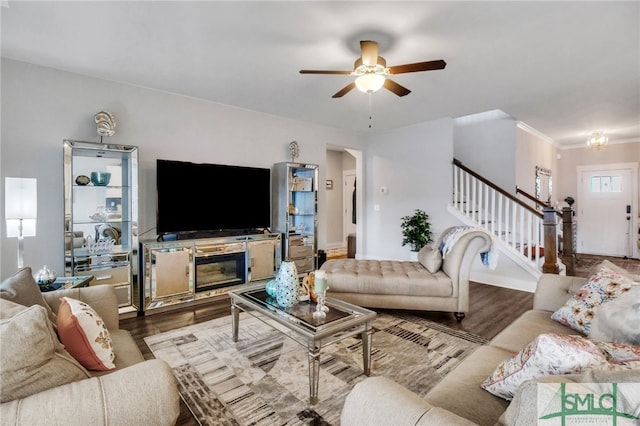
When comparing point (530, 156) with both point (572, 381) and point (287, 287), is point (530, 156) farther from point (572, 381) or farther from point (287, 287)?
point (572, 381)

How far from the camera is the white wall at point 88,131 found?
9.73 feet

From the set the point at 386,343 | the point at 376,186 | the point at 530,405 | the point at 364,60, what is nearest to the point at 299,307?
the point at 386,343

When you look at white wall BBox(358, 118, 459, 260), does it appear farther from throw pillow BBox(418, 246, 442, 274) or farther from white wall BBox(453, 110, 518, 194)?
throw pillow BBox(418, 246, 442, 274)

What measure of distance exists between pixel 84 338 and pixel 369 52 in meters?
2.57

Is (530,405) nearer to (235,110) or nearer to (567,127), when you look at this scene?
(235,110)

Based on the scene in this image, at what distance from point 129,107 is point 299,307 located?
10.1ft

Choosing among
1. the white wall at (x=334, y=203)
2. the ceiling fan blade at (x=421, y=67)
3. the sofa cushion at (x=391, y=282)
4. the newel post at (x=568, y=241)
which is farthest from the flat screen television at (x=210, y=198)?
the newel post at (x=568, y=241)

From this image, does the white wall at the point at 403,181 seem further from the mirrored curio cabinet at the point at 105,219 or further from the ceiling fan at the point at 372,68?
the mirrored curio cabinet at the point at 105,219

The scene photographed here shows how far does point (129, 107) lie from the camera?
141 inches

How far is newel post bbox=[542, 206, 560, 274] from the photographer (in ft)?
13.2

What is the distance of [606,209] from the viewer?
277 inches

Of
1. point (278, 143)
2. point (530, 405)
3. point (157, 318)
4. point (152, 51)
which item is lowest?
point (157, 318)

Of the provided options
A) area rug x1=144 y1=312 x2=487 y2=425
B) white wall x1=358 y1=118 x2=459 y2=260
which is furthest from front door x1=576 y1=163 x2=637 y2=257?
area rug x1=144 y1=312 x2=487 y2=425

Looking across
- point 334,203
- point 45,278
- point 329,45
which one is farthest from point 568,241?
point 45,278
